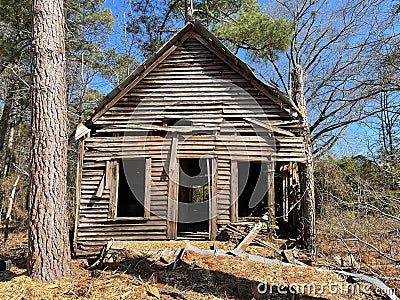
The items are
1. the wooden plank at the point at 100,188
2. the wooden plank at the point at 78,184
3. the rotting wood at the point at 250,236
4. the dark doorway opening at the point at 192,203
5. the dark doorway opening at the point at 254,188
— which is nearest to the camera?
the rotting wood at the point at 250,236

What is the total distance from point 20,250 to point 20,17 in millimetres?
8756

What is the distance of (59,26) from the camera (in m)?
6.19

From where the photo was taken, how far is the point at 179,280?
5.84 metres

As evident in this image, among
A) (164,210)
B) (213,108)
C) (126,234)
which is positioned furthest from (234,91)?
(126,234)

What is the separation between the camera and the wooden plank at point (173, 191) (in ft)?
29.9

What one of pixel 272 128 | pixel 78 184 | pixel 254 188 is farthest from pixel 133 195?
pixel 272 128

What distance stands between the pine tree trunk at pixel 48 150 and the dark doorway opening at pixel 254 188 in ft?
18.2

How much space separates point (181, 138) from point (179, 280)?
4.57 meters

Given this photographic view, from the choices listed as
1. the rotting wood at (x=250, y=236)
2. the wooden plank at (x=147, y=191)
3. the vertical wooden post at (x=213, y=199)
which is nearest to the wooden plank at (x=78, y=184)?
the wooden plank at (x=147, y=191)

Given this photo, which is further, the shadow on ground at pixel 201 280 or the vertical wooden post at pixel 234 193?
the vertical wooden post at pixel 234 193

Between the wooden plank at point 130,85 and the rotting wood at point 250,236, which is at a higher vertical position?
the wooden plank at point 130,85

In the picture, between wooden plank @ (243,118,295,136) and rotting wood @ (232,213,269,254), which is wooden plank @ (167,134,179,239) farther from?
wooden plank @ (243,118,295,136)

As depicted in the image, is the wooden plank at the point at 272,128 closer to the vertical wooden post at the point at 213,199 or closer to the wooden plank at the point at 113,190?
the vertical wooden post at the point at 213,199

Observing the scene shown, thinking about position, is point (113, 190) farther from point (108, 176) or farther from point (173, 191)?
point (173, 191)
